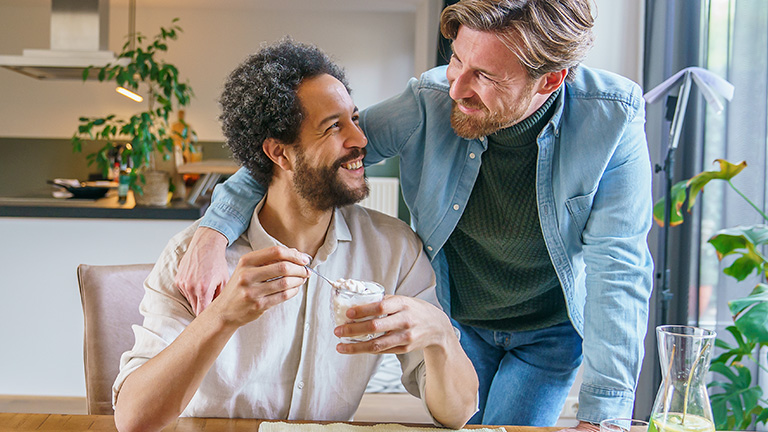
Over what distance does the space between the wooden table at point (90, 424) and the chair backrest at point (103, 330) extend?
333 mm

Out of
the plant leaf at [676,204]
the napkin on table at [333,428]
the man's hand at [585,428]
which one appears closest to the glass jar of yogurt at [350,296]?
the napkin on table at [333,428]

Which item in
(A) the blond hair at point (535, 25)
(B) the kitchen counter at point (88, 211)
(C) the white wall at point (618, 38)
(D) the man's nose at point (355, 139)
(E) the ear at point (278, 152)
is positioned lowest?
(B) the kitchen counter at point (88, 211)

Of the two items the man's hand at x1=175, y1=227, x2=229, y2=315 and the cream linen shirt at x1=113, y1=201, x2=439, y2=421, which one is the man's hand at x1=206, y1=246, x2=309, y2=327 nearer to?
the man's hand at x1=175, y1=227, x2=229, y2=315

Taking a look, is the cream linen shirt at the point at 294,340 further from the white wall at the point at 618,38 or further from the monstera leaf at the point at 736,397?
the white wall at the point at 618,38

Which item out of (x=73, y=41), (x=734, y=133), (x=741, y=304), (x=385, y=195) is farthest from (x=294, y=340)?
(x=385, y=195)

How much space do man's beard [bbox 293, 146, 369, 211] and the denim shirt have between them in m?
0.13

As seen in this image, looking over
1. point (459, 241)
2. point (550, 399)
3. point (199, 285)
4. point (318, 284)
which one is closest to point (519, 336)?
point (550, 399)

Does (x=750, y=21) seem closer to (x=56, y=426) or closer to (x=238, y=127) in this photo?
(x=238, y=127)

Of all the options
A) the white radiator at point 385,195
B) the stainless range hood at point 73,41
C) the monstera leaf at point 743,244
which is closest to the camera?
the monstera leaf at point 743,244

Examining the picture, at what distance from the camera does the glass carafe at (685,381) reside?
3.13 ft

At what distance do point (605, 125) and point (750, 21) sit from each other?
4.23ft

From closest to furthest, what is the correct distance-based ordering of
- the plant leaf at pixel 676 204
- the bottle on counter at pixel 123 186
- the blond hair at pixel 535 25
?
the blond hair at pixel 535 25 < the plant leaf at pixel 676 204 < the bottle on counter at pixel 123 186

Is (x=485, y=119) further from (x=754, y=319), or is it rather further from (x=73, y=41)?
(x=73, y=41)

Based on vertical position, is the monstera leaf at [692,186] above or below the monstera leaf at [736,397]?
above
